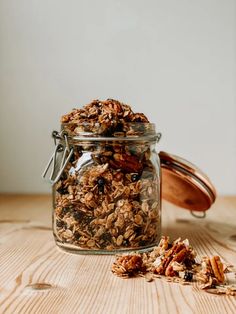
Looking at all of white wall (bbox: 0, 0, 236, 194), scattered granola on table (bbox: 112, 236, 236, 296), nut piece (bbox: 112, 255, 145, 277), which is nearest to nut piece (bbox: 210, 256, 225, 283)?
scattered granola on table (bbox: 112, 236, 236, 296)

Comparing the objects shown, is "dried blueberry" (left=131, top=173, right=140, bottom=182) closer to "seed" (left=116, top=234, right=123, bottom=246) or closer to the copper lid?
"seed" (left=116, top=234, right=123, bottom=246)

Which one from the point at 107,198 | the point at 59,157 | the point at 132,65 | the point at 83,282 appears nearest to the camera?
the point at 83,282

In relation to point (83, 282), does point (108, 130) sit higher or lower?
higher

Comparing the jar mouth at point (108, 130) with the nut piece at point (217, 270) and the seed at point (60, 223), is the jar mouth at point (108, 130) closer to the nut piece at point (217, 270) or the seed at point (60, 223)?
the seed at point (60, 223)

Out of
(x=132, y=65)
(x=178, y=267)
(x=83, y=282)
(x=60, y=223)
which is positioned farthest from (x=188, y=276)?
(x=132, y=65)

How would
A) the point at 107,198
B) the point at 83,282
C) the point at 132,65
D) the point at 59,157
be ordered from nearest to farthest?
the point at 83,282 → the point at 107,198 → the point at 59,157 → the point at 132,65

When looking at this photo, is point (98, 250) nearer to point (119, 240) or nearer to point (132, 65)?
point (119, 240)

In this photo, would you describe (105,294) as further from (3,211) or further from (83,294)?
(3,211)
